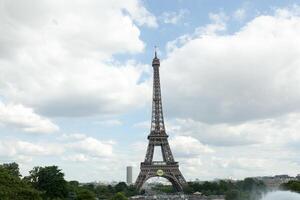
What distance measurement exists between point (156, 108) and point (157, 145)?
10.4 meters

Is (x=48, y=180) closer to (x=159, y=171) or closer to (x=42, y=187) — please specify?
(x=42, y=187)

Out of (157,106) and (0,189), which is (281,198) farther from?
(157,106)

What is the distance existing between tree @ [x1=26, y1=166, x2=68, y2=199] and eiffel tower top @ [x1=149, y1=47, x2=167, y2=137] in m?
59.2

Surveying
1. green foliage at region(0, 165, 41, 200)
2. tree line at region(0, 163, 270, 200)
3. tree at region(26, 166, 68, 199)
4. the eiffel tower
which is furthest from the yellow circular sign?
green foliage at region(0, 165, 41, 200)

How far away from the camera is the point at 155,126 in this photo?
468 ft

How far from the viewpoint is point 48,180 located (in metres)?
81.6

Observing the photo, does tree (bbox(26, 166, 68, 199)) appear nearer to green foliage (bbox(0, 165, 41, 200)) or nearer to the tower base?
green foliage (bbox(0, 165, 41, 200))

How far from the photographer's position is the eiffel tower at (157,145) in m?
140

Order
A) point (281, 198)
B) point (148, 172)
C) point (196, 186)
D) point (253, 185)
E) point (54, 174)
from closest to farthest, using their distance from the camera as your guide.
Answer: point (281, 198), point (54, 174), point (148, 172), point (253, 185), point (196, 186)

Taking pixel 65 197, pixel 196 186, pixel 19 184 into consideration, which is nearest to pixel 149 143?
pixel 196 186

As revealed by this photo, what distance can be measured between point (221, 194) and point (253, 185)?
1225 cm

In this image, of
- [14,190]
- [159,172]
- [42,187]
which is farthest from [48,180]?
[159,172]

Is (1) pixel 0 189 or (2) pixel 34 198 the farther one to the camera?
(2) pixel 34 198

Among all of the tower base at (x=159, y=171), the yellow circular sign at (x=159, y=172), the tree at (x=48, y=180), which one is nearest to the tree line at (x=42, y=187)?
the tree at (x=48, y=180)
